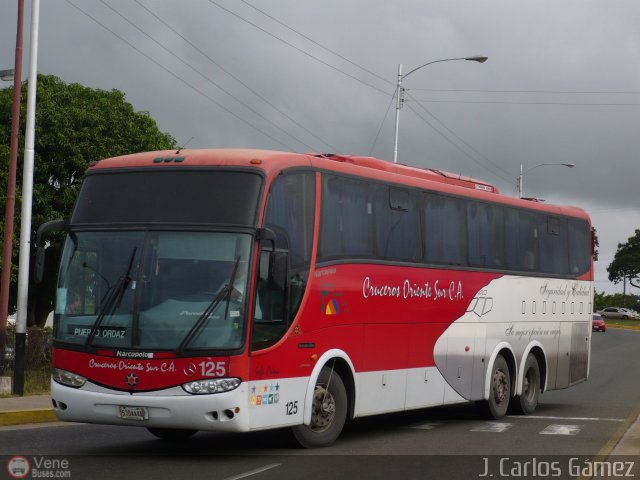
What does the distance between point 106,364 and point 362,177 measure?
14.7 feet

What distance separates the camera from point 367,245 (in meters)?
14.8

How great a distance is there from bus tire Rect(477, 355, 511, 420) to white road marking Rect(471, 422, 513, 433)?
53 cm

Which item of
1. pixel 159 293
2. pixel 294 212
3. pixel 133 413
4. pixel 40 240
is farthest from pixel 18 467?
pixel 294 212

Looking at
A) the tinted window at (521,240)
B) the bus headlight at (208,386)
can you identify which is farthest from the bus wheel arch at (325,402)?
the tinted window at (521,240)

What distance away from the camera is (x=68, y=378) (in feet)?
41.6

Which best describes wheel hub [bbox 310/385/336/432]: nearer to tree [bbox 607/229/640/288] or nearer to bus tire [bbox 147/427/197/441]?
bus tire [bbox 147/427/197/441]

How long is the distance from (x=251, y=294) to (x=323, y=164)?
248 centimetres

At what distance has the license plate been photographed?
12.1 metres

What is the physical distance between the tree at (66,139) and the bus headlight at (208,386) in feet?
79.9

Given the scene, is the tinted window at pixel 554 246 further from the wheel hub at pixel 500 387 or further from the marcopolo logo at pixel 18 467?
the marcopolo logo at pixel 18 467

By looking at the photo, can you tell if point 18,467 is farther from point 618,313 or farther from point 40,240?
point 618,313

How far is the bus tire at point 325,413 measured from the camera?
13.6 m

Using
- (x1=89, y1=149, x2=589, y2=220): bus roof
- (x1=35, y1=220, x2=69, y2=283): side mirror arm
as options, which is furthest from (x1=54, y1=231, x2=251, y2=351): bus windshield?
(x1=89, y1=149, x2=589, y2=220): bus roof

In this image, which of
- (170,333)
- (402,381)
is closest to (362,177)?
(402,381)
